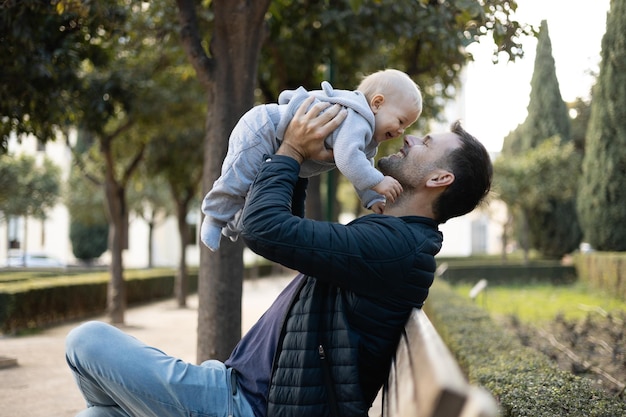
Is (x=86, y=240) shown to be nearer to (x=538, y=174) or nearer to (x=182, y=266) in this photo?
(x=538, y=174)

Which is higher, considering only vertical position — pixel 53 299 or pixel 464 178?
pixel 464 178

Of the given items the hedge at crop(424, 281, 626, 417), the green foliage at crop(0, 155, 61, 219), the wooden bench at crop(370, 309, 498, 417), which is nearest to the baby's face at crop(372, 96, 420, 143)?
the wooden bench at crop(370, 309, 498, 417)

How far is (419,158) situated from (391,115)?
0.19 m

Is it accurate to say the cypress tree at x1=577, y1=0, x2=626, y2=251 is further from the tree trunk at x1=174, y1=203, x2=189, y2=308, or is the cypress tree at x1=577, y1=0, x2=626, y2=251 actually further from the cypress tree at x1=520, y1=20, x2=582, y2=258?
the cypress tree at x1=520, y1=20, x2=582, y2=258

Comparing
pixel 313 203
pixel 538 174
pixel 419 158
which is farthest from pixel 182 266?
pixel 538 174

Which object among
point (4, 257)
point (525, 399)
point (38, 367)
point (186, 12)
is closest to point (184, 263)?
point (38, 367)

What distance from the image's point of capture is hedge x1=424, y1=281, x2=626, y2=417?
3.24 m

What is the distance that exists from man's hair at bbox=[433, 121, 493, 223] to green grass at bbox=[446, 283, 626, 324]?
11.4 m

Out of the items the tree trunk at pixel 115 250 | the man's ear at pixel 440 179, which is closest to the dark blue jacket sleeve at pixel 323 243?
the man's ear at pixel 440 179

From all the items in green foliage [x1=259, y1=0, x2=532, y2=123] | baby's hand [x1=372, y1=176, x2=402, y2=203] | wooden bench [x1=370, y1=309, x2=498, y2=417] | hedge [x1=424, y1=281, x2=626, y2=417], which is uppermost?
green foliage [x1=259, y1=0, x2=532, y2=123]

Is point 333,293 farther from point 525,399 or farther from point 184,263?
point 184,263

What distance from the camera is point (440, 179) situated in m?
2.54

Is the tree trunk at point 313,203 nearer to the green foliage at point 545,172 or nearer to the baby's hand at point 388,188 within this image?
the baby's hand at point 388,188

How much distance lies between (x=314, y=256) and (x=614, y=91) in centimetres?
1451
